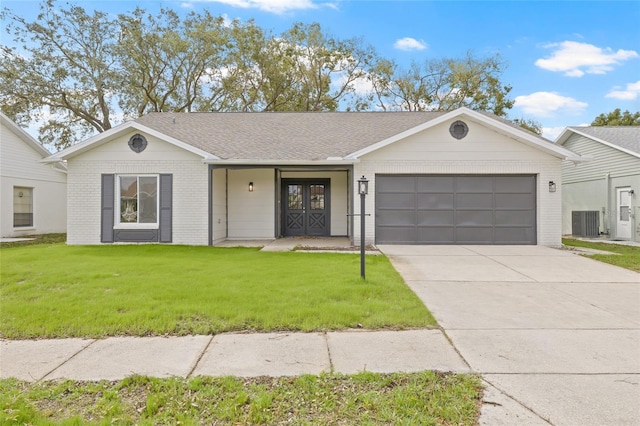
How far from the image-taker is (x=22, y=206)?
15.5 metres

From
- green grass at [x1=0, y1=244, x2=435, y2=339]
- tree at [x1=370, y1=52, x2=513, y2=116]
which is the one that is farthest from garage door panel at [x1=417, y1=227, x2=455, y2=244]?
tree at [x1=370, y1=52, x2=513, y2=116]

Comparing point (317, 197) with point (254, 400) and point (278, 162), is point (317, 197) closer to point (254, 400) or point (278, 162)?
point (278, 162)

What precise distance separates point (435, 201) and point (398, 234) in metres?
1.52

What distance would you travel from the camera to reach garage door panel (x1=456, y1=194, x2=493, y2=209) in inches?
442

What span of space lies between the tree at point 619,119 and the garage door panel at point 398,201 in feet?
98.2

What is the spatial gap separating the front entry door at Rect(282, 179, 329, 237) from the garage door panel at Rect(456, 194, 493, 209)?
476 centimetres

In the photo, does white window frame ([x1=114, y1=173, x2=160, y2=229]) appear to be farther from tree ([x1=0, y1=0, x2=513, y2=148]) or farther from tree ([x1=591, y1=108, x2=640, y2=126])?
tree ([x1=591, y1=108, x2=640, y2=126])

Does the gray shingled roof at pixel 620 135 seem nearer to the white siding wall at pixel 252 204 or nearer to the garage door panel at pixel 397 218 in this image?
the garage door panel at pixel 397 218

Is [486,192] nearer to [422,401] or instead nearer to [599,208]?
[599,208]

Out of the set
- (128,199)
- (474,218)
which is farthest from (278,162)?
(474,218)

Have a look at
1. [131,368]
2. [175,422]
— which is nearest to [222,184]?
[131,368]

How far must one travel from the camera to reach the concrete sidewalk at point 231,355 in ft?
9.79

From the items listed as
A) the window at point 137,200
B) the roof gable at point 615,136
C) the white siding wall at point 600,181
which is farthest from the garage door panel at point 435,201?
the window at point 137,200

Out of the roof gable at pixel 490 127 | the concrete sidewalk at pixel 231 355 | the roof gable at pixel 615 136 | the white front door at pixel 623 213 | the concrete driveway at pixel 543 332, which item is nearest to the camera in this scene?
the concrete driveway at pixel 543 332
